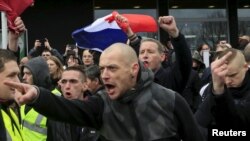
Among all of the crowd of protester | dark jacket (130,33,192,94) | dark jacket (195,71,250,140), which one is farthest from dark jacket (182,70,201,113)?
the crowd of protester

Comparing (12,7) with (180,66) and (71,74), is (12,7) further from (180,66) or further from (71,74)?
(180,66)

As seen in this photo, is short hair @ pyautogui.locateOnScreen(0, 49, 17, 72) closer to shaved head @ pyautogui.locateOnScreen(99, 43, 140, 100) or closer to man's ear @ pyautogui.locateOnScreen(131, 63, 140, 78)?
shaved head @ pyautogui.locateOnScreen(99, 43, 140, 100)

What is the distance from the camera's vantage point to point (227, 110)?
4.13 meters

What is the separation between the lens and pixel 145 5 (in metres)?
18.0

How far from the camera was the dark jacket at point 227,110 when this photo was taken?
161 inches

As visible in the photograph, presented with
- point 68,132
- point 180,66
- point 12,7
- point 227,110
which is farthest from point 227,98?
point 12,7

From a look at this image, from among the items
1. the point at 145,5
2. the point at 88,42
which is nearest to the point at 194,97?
the point at 88,42

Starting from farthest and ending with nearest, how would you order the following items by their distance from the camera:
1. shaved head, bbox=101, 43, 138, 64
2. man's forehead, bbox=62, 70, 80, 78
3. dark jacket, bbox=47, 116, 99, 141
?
1. man's forehead, bbox=62, 70, 80, 78
2. dark jacket, bbox=47, 116, 99, 141
3. shaved head, bbox=101, 43, 138, 64

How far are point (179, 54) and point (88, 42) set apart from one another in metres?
3.50

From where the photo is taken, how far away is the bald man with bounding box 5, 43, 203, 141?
3.97 meters

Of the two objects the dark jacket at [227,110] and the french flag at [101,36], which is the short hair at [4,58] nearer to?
the dark jacket at [227,110]

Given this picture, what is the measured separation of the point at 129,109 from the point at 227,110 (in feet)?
2.47

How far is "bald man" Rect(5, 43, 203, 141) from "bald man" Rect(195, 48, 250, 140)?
24cm

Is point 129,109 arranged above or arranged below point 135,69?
below
